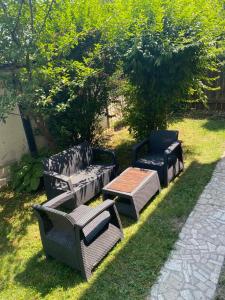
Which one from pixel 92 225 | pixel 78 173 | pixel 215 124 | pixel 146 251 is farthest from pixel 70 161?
pixel 215 124

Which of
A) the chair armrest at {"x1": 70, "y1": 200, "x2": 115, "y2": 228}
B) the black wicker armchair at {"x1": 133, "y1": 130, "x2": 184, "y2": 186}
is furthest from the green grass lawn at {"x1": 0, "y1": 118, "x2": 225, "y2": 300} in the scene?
the chair armrest at {"x1": 70, "y1": 200, "x2": 115, "y2": 228}

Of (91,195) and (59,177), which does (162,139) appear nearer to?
(91,195)

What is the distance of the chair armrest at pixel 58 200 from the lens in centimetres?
320

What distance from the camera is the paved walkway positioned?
2.59 meters

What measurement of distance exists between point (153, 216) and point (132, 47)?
291cm

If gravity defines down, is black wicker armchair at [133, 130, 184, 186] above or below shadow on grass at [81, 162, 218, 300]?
above

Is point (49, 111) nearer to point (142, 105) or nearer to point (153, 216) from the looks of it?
point (142, 105)

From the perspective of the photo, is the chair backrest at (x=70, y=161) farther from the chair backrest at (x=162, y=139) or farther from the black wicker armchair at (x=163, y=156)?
the chair backrest at (x=162, y=139)

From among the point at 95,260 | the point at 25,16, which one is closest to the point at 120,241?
the point at 95,260

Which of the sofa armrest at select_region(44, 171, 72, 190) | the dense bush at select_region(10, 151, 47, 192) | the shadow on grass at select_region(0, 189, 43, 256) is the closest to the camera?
the shadow on grass at select_region(0, 189, 43, 256)

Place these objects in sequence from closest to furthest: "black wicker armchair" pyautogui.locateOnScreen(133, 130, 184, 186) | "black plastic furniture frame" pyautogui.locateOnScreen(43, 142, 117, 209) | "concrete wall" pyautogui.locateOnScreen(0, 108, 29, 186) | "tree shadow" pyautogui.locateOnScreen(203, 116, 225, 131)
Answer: "black plastic furniture frame" pyautogui.locateOnScreen(43, 142, 117, 209)
"black wicker armchair" pyautogui.locateOnScreen(133, 130, 184, 186)
"concrete wall" pyautogui.locateOnScreen(0, 108, 29, 186)
"tree shadow" pyautogui.locateOnScreen(203, 116, 225, 131)

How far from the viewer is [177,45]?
14.8 feet

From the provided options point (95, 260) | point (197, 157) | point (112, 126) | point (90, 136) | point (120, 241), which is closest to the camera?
point (95, 260)

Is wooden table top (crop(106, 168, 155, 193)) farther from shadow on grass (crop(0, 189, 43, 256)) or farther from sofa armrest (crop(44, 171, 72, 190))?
shadow on grass (crop(0, 189, 43, 256))
